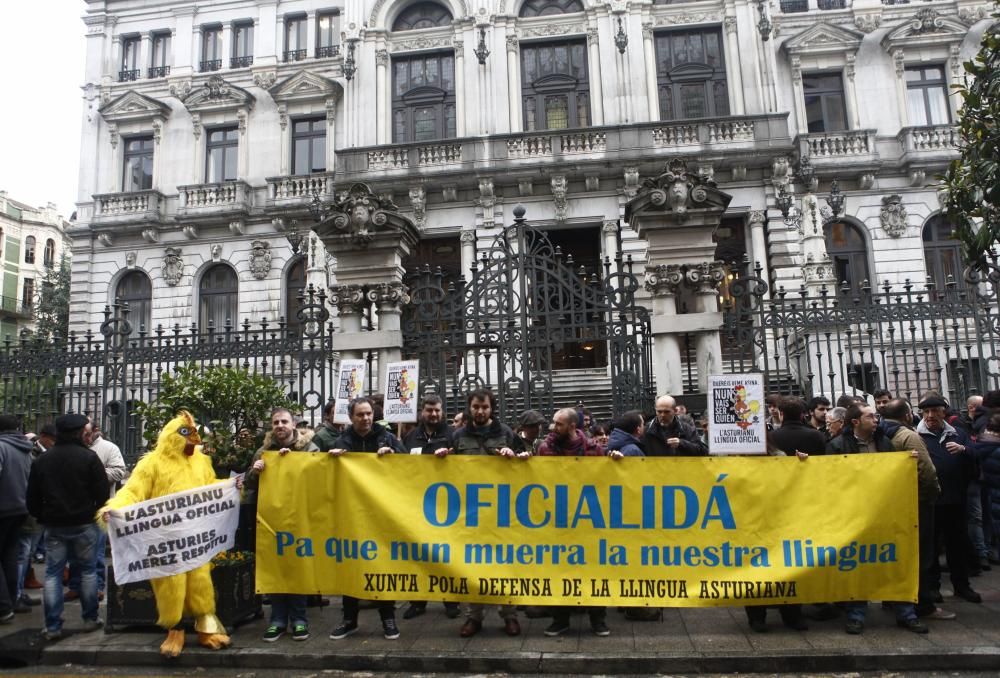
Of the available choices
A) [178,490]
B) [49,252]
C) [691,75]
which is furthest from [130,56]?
[49,252]

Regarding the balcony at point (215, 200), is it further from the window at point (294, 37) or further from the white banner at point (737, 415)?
the white banner at point (737, 415)

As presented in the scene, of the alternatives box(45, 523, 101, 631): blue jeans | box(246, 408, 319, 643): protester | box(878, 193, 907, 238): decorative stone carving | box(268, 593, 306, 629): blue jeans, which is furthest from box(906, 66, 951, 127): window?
box(45, 523, 101, 631): blue jeans

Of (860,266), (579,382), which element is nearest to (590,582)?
(579,382)

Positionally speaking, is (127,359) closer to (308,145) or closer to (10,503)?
Answer: (10,503)

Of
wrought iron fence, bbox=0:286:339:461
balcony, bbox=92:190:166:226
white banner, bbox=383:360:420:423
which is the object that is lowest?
white banner, bbox=383:360:420:423

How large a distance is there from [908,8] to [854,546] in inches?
1031

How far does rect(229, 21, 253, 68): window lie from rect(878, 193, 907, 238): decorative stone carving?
24884mm

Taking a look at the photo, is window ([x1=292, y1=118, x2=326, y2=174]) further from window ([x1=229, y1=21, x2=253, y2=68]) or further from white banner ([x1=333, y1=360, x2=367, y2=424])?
white banner ([x1=333, y1=360, x2=367, y2=424])

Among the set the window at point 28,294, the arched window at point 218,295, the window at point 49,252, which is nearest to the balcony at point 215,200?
the arched window at point 218,295

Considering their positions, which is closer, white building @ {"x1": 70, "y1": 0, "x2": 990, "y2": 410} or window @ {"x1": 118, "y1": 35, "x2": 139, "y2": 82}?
white building @ {"x1": 70, "y1": 0, "x2": 990, "y2": 410}

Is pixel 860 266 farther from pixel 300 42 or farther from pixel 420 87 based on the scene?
pixel 300 42

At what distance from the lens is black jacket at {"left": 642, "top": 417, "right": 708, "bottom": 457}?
684 cm

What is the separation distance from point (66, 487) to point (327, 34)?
25449 mm

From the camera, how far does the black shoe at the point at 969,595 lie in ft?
22.3
